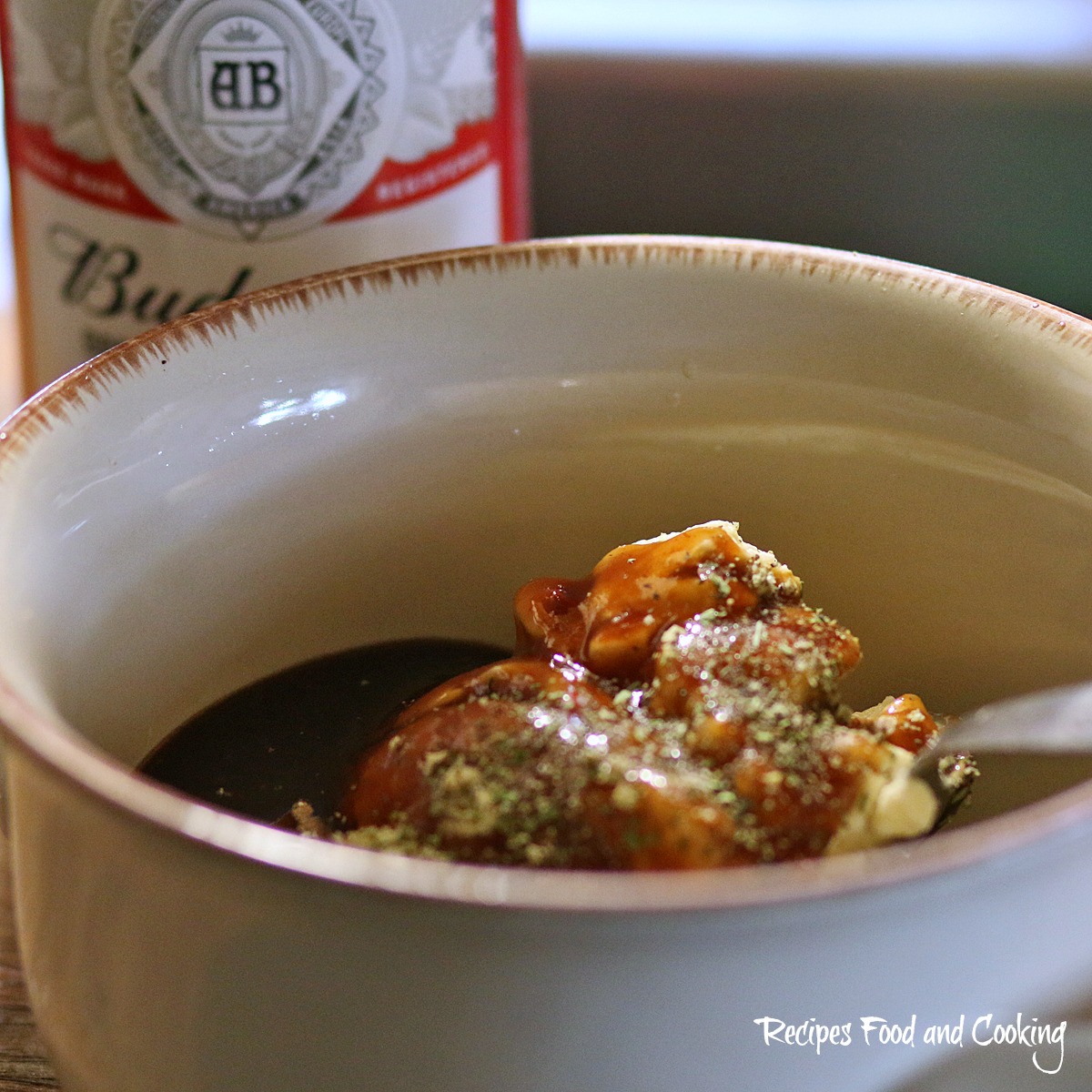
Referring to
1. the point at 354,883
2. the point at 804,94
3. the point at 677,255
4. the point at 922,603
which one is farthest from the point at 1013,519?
the point at 804,94

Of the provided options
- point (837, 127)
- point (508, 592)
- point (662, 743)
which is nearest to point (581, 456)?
point (508, 592)

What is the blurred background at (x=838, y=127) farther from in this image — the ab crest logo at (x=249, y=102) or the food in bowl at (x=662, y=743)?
the food in bowl at (x=662, y=743)

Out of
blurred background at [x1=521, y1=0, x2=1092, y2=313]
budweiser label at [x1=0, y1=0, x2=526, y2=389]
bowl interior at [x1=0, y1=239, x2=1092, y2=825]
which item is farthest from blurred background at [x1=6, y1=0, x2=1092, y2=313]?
bowl interior at [x1=0, y1=239, x2=1092, y2=825]

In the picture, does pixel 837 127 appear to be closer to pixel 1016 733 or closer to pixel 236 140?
pixel 236 140

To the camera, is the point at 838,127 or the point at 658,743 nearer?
the point at 658,743

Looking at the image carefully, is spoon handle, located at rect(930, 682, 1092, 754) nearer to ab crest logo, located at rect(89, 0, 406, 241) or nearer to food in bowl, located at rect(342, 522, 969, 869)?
food in bowl, located at rect(342, 522, 969, 869)
